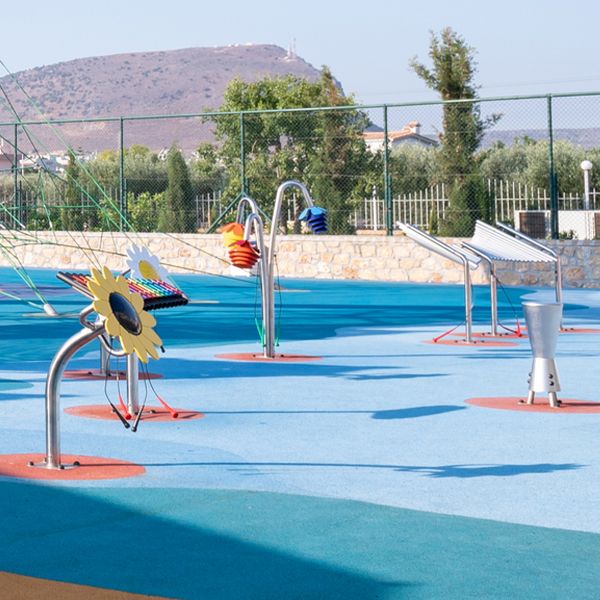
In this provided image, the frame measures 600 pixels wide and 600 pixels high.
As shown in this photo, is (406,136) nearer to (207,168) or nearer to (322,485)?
(207,168)

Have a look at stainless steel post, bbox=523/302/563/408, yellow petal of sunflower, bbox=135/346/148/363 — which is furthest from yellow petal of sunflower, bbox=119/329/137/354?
stainless steel post, bbox=523/302/563/408

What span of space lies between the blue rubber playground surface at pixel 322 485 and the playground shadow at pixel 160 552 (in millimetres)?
12

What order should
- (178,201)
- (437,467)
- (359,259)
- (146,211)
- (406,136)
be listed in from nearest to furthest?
(437,467) → (359,259) → (178,201) → (146,211) → (406,136)

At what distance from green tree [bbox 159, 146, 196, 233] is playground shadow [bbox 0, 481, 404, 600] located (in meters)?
23.4

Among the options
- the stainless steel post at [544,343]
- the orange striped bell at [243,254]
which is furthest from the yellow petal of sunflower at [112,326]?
the orange striped bell at [243,254]

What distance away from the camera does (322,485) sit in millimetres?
7293

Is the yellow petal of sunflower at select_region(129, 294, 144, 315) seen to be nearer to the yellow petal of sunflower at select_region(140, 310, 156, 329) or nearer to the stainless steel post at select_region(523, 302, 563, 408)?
the yellow petal of sunflower at select_region(140, 310, 156, 329)

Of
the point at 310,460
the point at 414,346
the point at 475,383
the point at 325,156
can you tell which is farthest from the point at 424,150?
the point at 310,460

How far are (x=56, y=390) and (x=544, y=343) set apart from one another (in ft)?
12.8

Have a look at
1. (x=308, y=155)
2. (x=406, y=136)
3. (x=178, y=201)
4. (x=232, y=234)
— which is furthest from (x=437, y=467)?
(x=406, y=136)

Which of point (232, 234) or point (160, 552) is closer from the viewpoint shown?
point (160, 552)

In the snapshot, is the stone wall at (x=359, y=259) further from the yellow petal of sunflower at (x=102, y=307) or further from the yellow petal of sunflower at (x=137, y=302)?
the yellow petal of sunflower at (x=102, y=307)

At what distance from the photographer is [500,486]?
7.27m

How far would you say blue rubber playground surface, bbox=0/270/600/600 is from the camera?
18.2 feet
